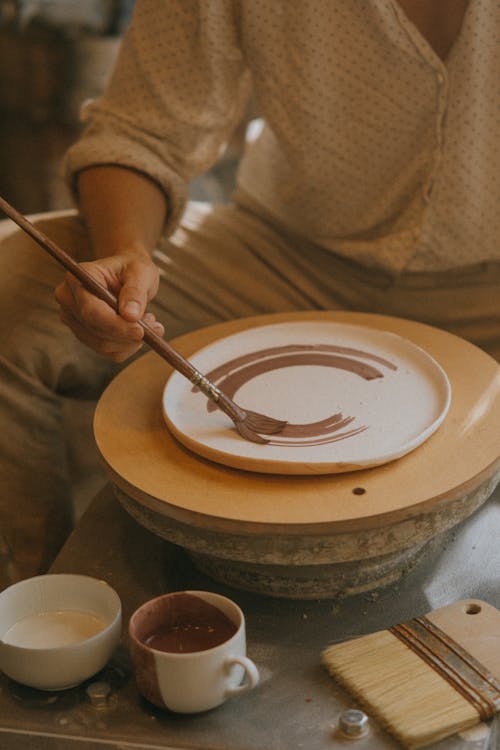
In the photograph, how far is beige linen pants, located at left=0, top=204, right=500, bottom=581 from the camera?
1358 mm

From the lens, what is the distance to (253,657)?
38.8 inches

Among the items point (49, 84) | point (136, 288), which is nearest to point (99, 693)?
point (136, 288)

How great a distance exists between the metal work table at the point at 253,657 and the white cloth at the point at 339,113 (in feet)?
1.59

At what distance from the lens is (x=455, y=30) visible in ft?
4.54

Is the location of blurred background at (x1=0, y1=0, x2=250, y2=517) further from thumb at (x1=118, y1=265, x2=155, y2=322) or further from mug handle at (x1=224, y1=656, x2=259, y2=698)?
mug handle at (x1=224, y1=656, x2=259, y2=698)

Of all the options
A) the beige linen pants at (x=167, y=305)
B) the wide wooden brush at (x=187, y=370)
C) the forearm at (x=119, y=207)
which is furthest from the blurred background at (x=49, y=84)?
the wide wooden brush at (x=187, y=370)

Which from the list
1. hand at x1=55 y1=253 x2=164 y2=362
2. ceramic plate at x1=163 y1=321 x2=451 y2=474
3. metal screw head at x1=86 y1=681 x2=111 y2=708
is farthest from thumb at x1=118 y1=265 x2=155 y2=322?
metal screw head at x1=86 y1=681 x2=111 y2=708

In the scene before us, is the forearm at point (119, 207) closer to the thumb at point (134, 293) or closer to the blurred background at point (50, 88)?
the thumb at point (134, 293)

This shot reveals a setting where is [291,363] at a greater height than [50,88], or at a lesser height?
greater

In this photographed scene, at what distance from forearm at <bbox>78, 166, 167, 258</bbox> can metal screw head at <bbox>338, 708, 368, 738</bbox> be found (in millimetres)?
688

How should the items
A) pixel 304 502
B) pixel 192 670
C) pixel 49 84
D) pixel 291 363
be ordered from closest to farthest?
1. pixel 192 670
2. pixel 304 502
3. pixel 291 363
4. pixel 49 84

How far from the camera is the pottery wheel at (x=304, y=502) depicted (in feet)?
3.13

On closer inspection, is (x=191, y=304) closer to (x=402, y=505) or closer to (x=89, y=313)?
(x=89, y=313)

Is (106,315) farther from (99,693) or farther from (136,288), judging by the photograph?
(99,693)
